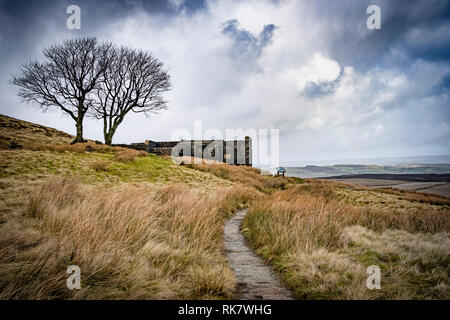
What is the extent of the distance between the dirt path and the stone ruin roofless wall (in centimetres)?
2683

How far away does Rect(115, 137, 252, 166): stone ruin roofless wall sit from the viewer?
3119 cm

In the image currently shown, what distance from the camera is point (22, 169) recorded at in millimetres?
8578

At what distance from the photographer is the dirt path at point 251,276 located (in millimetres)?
2477

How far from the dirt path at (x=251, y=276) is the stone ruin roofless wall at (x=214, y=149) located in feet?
88.0

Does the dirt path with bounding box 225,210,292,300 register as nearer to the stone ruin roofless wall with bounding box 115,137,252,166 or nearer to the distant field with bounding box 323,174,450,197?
the stone ruin roofless wall with bounding box 115,137,252,166

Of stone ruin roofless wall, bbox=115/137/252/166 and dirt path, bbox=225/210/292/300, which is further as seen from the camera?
stone ruin roofless wall, bbox=115/137/252/166

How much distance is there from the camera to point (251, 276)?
3.01 metres

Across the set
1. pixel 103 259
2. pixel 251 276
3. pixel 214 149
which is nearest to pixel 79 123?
pixel 214 149

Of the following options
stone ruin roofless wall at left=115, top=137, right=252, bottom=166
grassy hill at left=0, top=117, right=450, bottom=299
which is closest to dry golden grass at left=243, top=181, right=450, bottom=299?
grassy hill at left=0, top=117, right=450, bottom=299

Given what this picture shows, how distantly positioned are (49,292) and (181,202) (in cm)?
400

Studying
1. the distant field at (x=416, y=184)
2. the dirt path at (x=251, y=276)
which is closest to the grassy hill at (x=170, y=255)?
the dirt path at (x=251, y=276)

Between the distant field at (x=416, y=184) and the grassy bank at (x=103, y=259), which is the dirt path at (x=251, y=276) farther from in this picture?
the distant field at (x=416, y=184)
